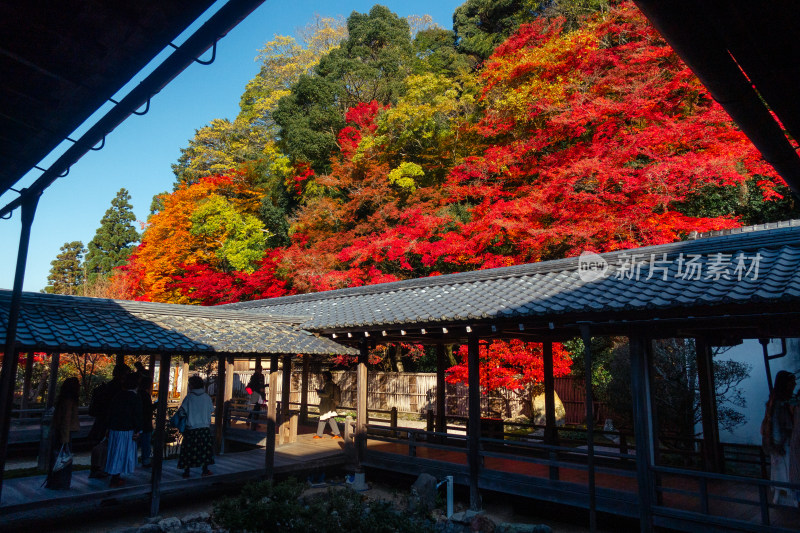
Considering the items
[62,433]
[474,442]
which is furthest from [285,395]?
[474,442]

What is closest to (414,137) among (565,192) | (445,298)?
(565,192)

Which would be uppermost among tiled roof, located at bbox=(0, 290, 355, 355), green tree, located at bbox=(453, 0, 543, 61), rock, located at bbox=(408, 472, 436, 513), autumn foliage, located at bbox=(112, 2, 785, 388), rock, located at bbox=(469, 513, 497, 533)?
green tree, located at bbox=(453, 0, 543, 61)

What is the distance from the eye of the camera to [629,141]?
14914 millimetres

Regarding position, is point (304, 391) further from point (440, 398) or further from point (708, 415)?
point (708, 415)

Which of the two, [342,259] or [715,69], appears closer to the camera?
[715,69]

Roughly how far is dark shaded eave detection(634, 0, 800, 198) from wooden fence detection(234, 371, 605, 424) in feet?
43.1

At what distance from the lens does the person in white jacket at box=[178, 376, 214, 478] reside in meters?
8.71

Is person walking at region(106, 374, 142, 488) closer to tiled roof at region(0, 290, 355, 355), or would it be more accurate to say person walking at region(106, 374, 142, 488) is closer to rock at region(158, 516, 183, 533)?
tiled roof at region(0, 290, 355, 355)

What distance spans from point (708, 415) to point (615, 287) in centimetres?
302

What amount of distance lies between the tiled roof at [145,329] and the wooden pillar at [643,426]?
246 inches

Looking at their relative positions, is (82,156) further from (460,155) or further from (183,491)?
(460,155)

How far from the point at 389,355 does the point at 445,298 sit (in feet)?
42.7

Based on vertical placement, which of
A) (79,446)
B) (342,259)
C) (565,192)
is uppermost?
(565,192)

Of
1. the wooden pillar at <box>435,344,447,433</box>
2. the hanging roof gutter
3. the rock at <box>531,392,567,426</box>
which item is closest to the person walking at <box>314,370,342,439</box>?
the wooden pillar at <box>435,344,447,433</box>
